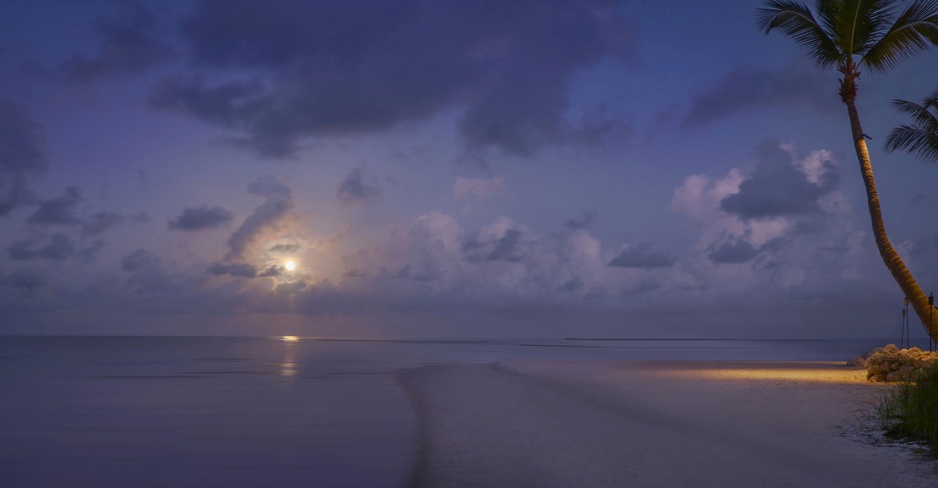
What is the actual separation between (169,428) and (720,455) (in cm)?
1173

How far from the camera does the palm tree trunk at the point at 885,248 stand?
22016mm

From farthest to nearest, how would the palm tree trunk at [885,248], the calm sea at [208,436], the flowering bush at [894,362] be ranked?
the palm tree trunk at [885,248], the flowering bush at [894,362], the calm sea at [208,436]

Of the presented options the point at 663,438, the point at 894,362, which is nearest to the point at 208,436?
the point at 663,438

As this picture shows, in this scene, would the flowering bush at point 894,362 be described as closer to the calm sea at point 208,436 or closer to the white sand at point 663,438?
the white sand at point 663,438

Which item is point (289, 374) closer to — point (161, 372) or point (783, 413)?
point (161, 372)

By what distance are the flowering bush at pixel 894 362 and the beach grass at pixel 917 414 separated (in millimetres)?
8389

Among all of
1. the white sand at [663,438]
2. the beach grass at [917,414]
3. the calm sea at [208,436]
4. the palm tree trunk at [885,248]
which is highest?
the palm tree trunk at [885,248]

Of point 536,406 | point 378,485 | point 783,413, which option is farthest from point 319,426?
point 783,413

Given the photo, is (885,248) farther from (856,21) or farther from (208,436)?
(208,436)

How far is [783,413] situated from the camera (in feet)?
46.6

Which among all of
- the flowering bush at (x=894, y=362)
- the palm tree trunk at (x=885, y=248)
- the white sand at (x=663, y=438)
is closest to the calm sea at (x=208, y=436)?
the white sand at (x=663, y=438)

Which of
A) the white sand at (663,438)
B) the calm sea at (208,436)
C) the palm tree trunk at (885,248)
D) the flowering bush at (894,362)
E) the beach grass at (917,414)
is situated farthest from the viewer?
the palm tree trunk at (885,248)

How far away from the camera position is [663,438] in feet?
39.1

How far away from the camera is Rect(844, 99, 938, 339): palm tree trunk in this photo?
22.0 meters
